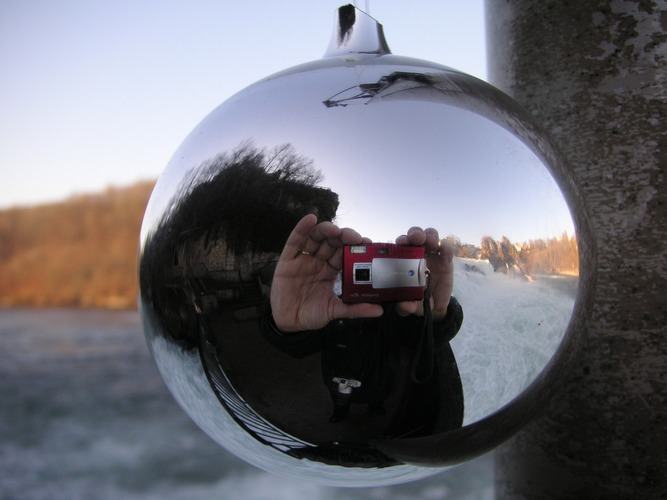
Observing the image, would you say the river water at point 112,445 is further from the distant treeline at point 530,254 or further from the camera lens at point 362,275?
the camera lens at point 362,275

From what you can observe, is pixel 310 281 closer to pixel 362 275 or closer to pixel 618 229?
pixel 362 275

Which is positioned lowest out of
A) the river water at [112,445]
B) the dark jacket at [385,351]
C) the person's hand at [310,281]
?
the river water at [112,445]

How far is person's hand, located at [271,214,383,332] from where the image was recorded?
2.03ft

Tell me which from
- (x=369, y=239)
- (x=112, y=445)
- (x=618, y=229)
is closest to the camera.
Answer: (x=369, y=239)

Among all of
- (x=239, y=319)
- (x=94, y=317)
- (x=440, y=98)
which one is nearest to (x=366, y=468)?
(x=239, y=319)

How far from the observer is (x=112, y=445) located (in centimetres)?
496

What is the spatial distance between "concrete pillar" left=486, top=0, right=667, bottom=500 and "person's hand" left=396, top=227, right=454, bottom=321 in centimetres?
47

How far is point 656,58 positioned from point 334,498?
11.9 feet

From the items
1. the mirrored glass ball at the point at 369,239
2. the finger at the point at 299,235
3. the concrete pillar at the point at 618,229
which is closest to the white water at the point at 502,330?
the mirrored glass ball at the point at 369,239

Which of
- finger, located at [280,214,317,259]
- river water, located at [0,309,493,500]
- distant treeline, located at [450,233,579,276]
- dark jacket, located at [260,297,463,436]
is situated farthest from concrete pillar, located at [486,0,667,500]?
river water, located at [0,309,493,500]

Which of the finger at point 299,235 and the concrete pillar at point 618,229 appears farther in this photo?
the concrete pillar at point 618,229

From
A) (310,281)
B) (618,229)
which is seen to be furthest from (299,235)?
(618,229)

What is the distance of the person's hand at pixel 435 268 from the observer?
623 mm

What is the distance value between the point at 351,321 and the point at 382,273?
0.05 metres
